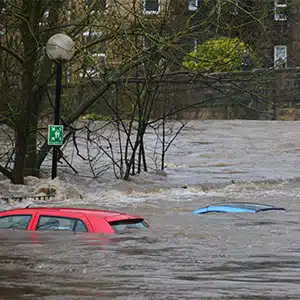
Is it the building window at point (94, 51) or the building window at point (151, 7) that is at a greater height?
the building window at point (151, 7)

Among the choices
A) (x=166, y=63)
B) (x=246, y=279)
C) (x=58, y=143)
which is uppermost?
(x=166, y=63)

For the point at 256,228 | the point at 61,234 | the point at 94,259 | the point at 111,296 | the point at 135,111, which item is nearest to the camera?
the point at 111,296

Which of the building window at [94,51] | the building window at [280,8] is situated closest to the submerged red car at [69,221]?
the building window at [94,51]

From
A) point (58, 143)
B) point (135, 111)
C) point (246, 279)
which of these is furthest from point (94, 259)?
point (135, 111)

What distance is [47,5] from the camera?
20.7 meters

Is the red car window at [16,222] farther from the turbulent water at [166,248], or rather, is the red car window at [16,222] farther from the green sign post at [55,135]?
the green sign post at [55,135]

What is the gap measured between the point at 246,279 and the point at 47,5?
472 inches

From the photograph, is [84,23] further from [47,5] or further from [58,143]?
[58,143]

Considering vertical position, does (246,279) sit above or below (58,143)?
below

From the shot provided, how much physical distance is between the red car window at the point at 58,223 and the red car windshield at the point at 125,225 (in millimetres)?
447

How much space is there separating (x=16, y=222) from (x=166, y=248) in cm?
197

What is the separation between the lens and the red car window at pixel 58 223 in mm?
12414

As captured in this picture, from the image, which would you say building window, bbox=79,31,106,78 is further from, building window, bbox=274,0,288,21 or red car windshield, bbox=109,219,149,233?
red car windshield, bbox=109,219,149,233

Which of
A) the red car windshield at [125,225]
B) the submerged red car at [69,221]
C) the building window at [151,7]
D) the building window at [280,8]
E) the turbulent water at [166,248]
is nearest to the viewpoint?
the turbulent water at [166,248]
